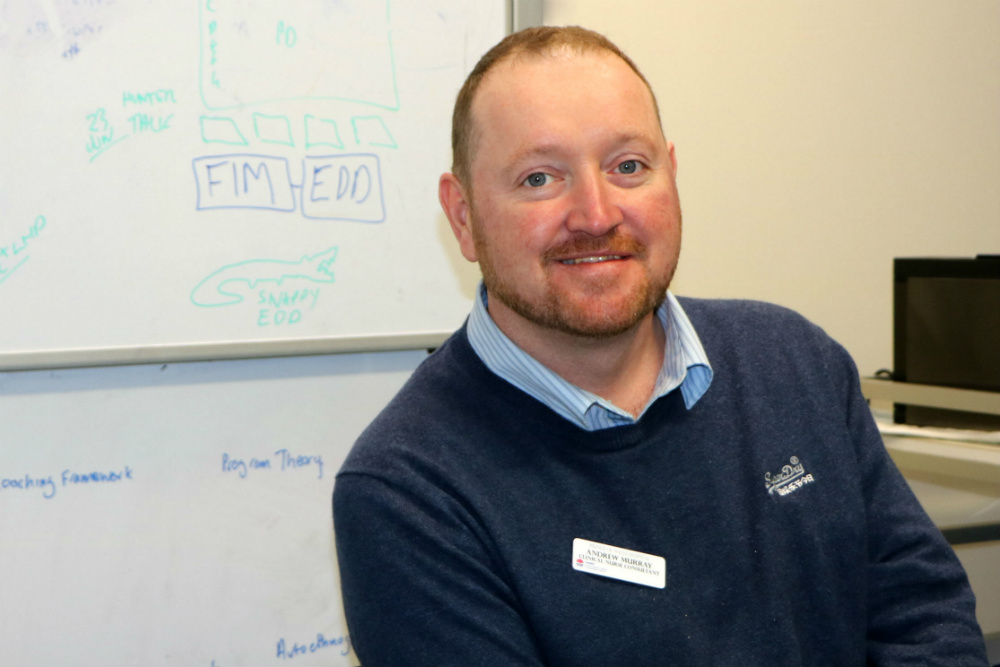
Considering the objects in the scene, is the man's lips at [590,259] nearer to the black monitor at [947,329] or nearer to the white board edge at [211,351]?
the white board edge at [211,351]

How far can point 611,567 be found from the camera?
1.06m

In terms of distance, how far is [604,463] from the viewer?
112cm

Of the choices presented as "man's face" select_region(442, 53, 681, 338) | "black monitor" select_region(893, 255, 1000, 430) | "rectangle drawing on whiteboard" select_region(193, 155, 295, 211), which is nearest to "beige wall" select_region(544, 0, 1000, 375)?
"black monitor" select_region(893, 255, 1000, 430)

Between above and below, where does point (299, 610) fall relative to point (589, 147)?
below

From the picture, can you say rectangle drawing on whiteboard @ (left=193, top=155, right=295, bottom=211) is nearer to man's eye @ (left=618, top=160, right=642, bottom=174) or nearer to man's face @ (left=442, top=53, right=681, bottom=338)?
man's face @ (left=442, top=53, right=681, bottom=338)

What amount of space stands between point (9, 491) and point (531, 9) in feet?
3.87

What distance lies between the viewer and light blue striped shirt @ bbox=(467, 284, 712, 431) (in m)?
1.14

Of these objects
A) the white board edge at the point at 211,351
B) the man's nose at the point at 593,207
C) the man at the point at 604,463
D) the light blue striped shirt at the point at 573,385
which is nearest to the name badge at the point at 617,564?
the man at the point at 604,463

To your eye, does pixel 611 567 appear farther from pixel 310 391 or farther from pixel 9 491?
pixel 9 491

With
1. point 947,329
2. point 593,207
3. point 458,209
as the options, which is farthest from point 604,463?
point 947,329

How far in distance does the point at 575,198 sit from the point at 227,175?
66 centimetres

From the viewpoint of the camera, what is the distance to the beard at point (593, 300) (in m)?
1.17

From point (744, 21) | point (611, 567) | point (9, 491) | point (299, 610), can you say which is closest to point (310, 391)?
point (299, 610)

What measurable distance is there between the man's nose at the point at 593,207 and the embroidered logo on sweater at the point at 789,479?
1.20ft
